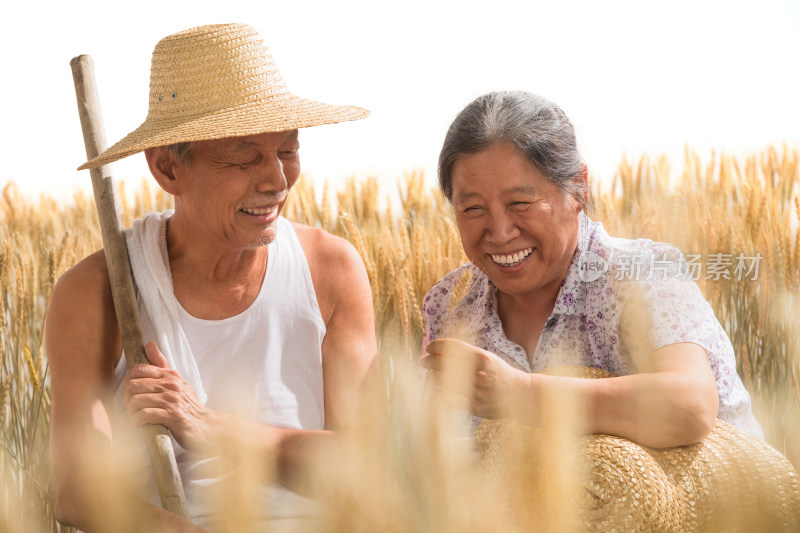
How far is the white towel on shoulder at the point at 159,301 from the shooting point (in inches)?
69.6

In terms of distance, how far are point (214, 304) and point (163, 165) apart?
31 centimetres

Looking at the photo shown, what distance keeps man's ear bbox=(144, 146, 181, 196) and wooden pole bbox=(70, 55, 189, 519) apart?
0.13 m

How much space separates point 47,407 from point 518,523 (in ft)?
5.68

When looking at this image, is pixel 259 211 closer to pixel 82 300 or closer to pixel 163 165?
pixel 163 165

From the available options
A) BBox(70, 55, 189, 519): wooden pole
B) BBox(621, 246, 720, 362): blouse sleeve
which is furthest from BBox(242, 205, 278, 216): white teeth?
BBox(621, 246, 720, 362): blouse sleeve

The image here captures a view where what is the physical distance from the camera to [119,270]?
1751mm

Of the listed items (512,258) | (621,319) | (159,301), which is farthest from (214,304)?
(621,319)

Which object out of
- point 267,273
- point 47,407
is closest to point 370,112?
point 267,273

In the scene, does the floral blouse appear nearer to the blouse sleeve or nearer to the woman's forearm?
the blouse sleeve

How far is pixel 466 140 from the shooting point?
177cm

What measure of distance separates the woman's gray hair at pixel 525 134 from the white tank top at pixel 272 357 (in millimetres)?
408

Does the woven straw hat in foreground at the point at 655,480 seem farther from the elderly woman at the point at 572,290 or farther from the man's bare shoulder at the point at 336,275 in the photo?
the man's bare shoulder at the point at 336,275

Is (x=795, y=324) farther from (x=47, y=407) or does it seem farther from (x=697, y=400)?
(x=47, y=407)

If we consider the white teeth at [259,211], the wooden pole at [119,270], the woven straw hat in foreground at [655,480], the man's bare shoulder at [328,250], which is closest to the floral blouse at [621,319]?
the woven straw hat in foreground at [655,480]
